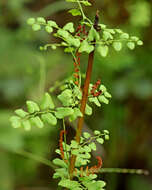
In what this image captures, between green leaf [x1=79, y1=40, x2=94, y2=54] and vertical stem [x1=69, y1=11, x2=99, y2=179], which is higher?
green leaf [x1=79, y1=40, x2=94, y2=54]

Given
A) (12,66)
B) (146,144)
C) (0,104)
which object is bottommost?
(146,144)

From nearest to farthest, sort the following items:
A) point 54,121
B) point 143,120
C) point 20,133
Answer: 1. point 54,121
2. point 20,133
3. point 143,120

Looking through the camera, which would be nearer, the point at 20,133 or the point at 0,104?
the point at 20,133

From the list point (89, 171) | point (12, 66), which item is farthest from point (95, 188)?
point (12, 66)

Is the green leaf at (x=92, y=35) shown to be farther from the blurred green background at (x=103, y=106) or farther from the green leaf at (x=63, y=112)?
the blurred green background at (x=103, y=106)

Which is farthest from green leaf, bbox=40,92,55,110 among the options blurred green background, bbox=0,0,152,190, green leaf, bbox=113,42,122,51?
blurred green background, bbox=0,0,152,190

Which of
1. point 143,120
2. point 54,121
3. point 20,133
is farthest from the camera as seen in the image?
point 143,120

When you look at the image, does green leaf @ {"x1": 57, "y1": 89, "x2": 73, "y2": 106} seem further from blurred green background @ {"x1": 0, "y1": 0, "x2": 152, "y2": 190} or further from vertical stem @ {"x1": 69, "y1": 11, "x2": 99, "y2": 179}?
blurred green background @ {"x1": 0, "y1": 0, "x2": 152, "y2": 190}

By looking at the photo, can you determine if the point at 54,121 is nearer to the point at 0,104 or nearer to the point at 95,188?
the point at 95,188

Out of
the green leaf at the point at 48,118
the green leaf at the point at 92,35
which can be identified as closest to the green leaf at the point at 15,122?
the green leaf at the point at 48,118

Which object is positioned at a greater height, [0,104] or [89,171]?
[0,104]
